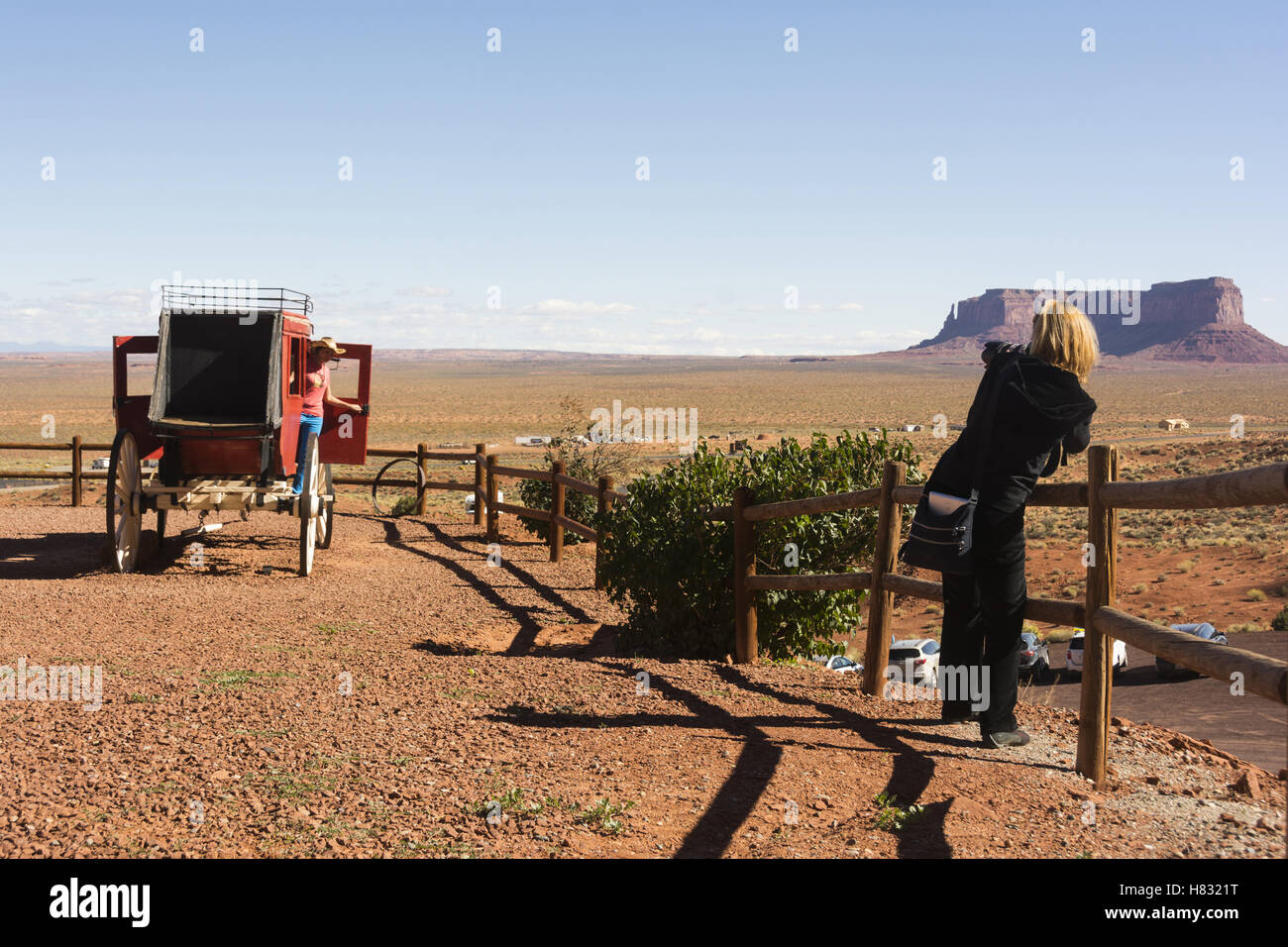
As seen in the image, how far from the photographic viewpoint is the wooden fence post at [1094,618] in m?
4.56

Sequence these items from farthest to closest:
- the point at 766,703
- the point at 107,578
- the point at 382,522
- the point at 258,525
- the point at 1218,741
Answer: the point at 382,522 → the point at 258,525 → the point at 1218,741 → the point at 107,578 → the point at 766,703

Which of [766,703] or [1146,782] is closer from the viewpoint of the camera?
[1146,782]

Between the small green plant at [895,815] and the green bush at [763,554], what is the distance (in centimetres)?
295

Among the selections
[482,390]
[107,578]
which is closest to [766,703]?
[107,578]

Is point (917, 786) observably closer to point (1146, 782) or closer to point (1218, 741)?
point (1146, 782)

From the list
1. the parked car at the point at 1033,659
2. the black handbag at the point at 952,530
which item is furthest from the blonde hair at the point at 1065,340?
the parked car at the point at 1033,659

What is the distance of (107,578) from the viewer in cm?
1046

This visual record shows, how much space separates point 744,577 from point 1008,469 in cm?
261

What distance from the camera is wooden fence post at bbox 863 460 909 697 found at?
239 inches

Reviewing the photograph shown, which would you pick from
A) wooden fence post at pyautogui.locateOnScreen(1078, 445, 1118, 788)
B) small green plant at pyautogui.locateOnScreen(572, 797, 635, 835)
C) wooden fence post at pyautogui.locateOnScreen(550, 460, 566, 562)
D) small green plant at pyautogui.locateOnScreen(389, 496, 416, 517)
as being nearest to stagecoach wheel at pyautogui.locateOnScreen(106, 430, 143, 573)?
wooden fence post at pyautogui.locateOnScreen(550, 460, 566, 562)

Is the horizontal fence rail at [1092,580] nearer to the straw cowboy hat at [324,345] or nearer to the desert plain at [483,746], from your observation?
the desert plain at [483,746]

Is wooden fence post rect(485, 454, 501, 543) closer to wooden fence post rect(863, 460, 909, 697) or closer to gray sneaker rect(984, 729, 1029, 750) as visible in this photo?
wooden fence post rect(863, 460, 909, 697)

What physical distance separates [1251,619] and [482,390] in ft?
356

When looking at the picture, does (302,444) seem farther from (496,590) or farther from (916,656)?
(916,656)
